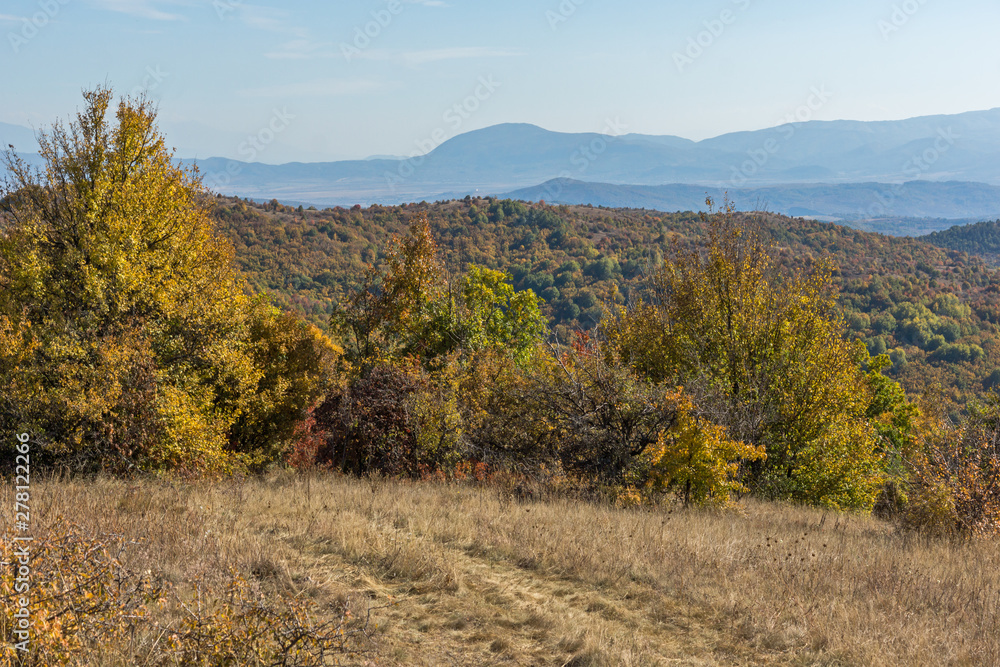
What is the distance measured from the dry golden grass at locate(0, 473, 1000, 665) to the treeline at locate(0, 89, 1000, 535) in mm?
2695

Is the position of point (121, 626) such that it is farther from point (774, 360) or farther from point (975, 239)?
point (975, 239)

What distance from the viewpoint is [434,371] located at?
57.3 ft

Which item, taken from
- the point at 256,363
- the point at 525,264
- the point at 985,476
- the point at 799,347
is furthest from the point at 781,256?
the point at 525,264

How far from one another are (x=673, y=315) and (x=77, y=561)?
1608cm

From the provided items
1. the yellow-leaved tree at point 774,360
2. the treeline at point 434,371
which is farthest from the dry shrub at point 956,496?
the yellow-leaved tree at point 774,360

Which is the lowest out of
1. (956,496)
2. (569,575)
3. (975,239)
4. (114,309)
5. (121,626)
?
(956,496)

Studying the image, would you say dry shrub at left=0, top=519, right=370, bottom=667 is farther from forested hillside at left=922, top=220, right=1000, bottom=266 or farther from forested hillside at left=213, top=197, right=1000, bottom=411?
forested hillside at left=922, top=220, right=1000, bottom=266

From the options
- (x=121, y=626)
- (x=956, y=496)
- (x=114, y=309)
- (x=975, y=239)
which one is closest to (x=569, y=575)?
(x=121, y=626)

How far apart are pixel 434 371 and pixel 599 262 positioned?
287 feet

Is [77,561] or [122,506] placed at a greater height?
[77,561]

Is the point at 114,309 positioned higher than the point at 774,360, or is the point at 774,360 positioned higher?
the point at 114,309

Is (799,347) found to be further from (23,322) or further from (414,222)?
(23,322)

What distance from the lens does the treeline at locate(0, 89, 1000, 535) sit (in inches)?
434

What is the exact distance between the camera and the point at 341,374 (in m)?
19.8
